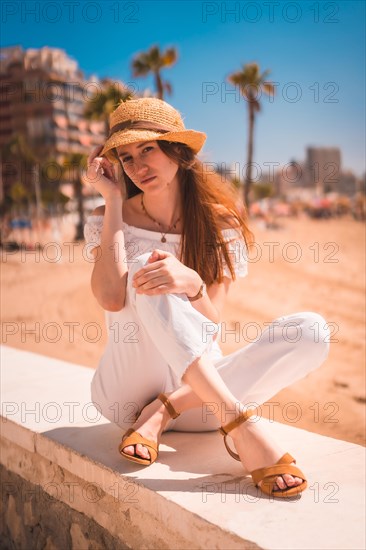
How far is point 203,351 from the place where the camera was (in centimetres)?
170

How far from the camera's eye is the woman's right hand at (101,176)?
2.25 meters

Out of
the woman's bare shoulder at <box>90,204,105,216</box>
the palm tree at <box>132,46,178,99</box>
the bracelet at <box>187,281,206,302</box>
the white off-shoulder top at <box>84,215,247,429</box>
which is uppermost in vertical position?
the palm tree at <box>132,46,178,99</box>

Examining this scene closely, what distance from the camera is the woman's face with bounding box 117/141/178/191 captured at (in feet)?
7.33

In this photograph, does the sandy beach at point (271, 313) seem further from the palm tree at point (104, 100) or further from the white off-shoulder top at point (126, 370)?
the palm tree at point (104, 100)

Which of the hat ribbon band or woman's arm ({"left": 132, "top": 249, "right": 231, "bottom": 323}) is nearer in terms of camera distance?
woman's arm ({"left": 132, "top": 249, "right": 231, "bottom": 323})

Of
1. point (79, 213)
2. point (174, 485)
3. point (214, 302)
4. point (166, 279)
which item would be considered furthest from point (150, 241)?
point (79, 213)

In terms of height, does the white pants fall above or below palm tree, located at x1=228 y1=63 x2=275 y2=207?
below

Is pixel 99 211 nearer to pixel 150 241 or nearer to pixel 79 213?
pixel 150 241

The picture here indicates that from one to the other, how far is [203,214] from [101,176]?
19.0 inches

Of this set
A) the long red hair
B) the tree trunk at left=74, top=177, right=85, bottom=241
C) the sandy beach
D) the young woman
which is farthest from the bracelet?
the tree trunk at left=74, top=177, right=85, bottom=241

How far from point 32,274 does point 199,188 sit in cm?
1347

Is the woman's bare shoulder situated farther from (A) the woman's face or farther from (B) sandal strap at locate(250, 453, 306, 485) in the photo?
(B) sandal strap at locate(250, 453, 306, 485)

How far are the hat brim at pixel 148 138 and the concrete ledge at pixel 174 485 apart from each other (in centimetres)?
115

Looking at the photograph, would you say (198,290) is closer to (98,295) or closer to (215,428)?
(98,295)
